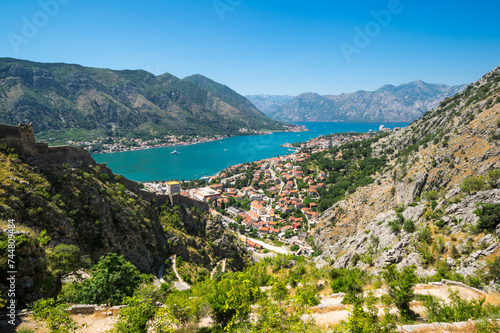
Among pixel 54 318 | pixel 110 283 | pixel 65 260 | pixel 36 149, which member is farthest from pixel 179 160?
pixel 54 318

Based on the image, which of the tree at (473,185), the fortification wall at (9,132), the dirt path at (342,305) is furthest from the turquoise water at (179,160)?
A: the tree at (473,185)

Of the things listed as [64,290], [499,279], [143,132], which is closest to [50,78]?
[143,132]

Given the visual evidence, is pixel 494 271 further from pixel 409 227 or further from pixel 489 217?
pixel 409 227

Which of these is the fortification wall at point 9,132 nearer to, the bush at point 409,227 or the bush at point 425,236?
the bush at point 425,236

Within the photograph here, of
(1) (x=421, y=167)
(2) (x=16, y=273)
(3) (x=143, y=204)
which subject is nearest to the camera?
(2) (x=16, y=273)

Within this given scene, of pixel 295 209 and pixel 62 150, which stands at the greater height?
pixel 62 150

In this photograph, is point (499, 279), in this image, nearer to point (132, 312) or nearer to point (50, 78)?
point (132, 312)
